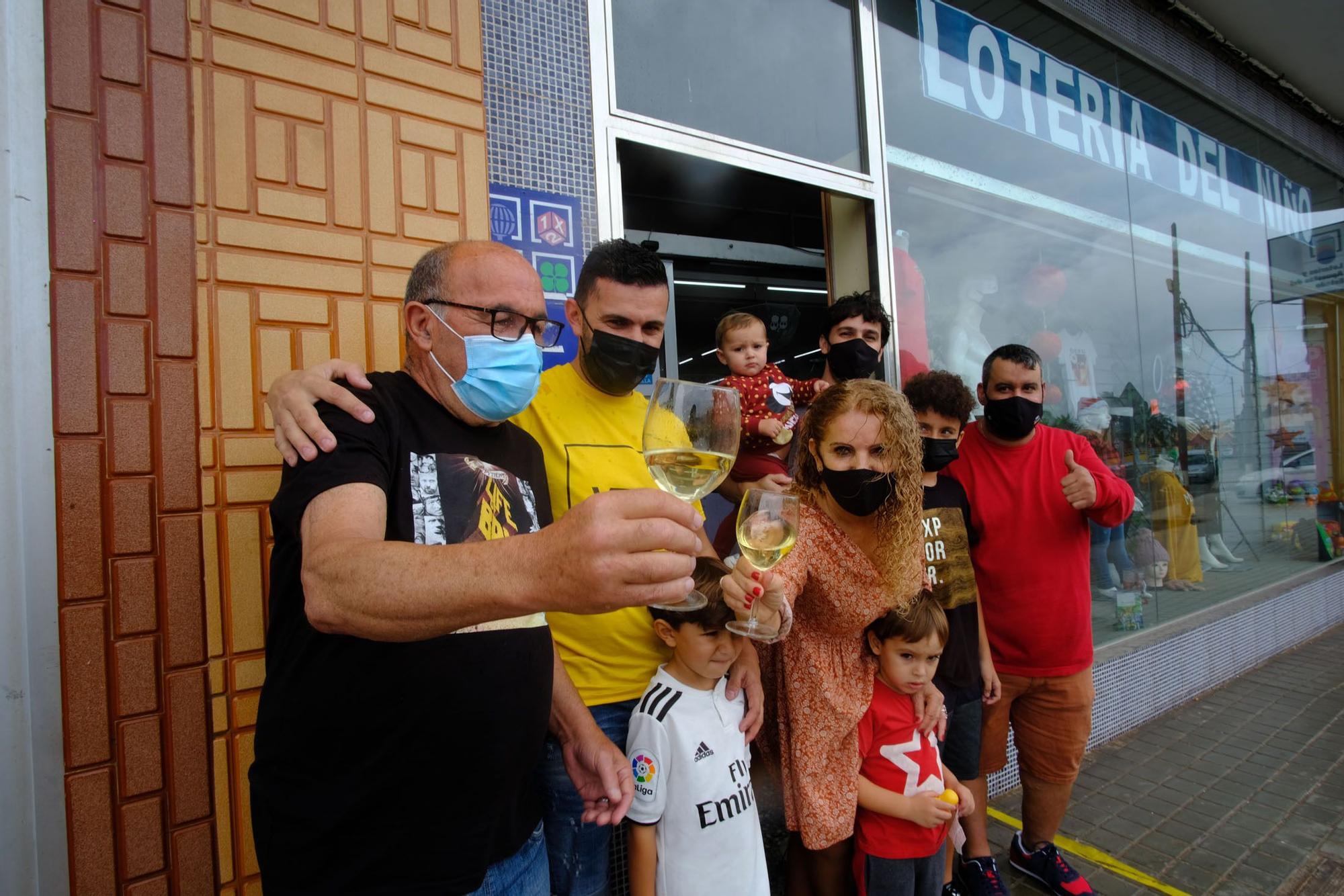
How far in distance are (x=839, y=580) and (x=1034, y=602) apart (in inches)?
49.5

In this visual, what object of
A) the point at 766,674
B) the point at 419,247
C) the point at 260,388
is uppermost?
the point at 419,247

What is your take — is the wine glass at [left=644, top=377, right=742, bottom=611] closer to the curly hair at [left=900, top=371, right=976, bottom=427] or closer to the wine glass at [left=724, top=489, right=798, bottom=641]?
the wine glass at [left=724, top=489, right=798, bottom=641]

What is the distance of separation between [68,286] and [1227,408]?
330 inches

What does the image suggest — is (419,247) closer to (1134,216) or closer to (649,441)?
(649,441)

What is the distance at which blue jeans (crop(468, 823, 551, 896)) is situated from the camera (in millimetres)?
1313

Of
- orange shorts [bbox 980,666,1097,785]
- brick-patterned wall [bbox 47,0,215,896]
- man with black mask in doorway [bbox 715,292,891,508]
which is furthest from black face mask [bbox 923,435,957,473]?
brick-patterned wall [bbox 47,0,215,896]

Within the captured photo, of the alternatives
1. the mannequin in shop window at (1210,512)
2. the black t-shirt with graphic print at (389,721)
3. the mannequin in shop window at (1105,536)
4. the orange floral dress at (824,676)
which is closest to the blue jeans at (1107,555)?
the mannequin in shop window at (1105,536)

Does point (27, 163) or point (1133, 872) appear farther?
point (1133, 872)

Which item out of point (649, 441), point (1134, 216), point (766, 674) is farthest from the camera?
point (1134, 216)

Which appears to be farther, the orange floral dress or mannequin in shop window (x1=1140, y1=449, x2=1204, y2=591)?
mannequin in shop window (x1=1140, y1=449, x2=1204, y2=591)

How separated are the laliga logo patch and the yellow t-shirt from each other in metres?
0.16

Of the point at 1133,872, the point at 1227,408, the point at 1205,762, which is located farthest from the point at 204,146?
the point at 1227,408

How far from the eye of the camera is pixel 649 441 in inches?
41.2

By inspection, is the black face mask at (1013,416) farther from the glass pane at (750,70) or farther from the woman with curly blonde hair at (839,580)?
the glass pane at (750,70)
